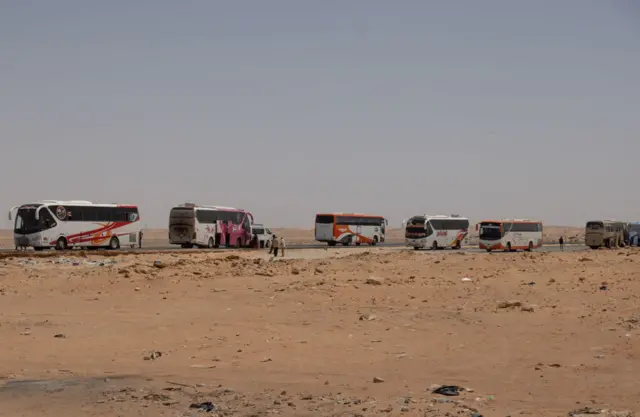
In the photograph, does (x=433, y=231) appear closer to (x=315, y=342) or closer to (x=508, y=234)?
(x=508, y=234)

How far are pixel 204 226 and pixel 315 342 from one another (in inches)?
1723

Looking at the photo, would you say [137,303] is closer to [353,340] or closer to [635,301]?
[353,340]

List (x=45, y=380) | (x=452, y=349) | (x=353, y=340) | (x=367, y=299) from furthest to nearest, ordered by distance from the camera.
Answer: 1. (x=367, y=299)
2. (x=353, y=340)
3. (x=452, y=349)
4. (x=45, y=380)

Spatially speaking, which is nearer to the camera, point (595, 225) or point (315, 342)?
point (315, 342)

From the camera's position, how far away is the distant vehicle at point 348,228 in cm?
7469

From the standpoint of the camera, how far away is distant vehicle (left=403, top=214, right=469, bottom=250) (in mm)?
69750

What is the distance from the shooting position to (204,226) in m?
61.1

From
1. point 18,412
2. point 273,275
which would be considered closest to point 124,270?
point 273,275

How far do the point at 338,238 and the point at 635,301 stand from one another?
2067 inches

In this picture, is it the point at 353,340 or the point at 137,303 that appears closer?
the point at 353,340

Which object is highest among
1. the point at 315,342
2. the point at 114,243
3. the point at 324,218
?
the point at 324,218

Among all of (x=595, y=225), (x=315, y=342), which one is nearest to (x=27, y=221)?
(x=315, y=342)

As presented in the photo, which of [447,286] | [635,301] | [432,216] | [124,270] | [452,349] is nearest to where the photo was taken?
[452,349]

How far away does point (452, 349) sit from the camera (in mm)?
17266
